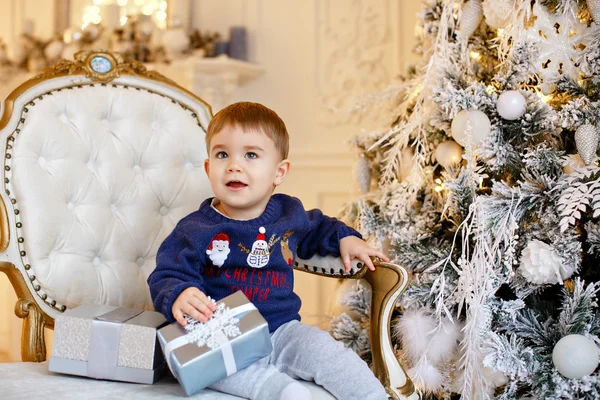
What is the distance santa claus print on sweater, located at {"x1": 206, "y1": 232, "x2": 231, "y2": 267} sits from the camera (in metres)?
1.43

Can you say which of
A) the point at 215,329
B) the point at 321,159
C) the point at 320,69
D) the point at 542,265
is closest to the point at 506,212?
the point at 542,265

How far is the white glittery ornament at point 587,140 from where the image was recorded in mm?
1441

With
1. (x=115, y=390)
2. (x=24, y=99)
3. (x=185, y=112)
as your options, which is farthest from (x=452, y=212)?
(x=24, y=99)

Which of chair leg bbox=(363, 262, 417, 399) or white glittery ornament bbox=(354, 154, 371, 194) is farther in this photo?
white glittery ornament bbox=(354, 154, 371, 194)

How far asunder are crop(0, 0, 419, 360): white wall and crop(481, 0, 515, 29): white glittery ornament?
1196mm

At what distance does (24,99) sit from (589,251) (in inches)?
52.3

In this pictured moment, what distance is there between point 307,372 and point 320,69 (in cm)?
A: 199

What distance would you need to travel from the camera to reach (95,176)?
66.4 inches

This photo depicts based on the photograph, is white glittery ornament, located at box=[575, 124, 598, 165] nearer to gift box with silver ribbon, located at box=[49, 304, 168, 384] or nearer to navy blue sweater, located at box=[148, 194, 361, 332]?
navy blue sweater, located at box=[148, 194, 361, 332]

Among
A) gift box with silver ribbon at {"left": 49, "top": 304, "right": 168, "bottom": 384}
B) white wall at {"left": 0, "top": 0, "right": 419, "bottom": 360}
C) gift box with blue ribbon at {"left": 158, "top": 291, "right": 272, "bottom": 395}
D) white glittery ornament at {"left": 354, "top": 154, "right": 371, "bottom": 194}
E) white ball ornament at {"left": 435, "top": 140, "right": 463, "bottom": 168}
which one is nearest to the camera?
gift box with blue ribbon at {"left": 158, "top": 291, "right": 272, "bottom": 395}

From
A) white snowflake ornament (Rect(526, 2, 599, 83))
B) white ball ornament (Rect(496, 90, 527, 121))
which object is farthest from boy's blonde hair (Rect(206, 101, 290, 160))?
white snowflake ornament (Rect(526, 2, 599, 83))

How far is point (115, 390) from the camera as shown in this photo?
1.20 m

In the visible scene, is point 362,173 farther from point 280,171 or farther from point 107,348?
point 107,348

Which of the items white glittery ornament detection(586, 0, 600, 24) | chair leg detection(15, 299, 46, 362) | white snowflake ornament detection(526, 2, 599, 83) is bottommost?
chair leg detection(15, 299, 46, 362)
